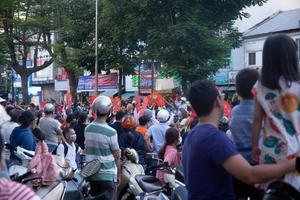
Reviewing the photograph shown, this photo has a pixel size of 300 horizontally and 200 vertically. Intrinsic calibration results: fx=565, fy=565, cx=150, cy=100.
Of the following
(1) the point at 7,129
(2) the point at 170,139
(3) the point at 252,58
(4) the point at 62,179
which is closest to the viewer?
(4) the point at 62,179

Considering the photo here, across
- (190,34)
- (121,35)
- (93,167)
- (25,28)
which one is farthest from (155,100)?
(25,28)

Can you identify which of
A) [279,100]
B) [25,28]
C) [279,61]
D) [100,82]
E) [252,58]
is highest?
[25,28]

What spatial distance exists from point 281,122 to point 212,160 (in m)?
0.47

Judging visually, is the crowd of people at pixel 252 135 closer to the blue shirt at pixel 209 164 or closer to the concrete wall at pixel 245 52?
the blue shirt at pixel 209 164

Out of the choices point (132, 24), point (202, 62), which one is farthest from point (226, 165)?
point (132, 24)

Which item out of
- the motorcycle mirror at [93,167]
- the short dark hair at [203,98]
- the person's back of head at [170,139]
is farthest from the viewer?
the person's back of head at [170,139]

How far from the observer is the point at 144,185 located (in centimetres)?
724

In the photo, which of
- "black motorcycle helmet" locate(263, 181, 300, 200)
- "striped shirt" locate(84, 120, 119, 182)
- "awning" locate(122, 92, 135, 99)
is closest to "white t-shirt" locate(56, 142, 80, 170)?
"striped shirt" locate(84, 120, 119, 182)

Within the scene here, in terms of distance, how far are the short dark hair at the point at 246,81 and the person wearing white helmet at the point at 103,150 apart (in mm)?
2934

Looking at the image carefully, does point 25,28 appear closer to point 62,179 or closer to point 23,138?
point 23,138

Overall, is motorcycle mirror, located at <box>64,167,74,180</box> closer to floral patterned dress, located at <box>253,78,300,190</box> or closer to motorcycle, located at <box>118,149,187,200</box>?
motorcycle, located at <box>118,149,187,200</box>

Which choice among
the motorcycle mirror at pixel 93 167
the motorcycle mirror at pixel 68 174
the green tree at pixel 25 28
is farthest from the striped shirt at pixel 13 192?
the green tree at pixel 25 28

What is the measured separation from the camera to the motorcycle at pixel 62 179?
232 inches

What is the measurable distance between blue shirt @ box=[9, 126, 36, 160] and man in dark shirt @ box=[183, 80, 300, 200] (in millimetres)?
5015
